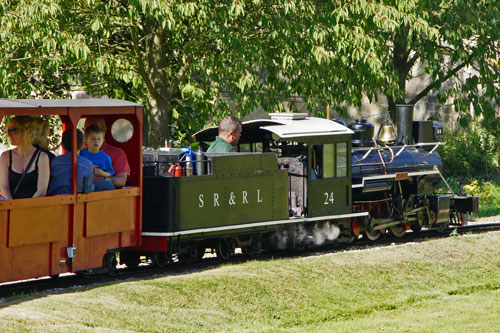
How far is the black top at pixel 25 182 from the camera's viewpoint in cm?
1044

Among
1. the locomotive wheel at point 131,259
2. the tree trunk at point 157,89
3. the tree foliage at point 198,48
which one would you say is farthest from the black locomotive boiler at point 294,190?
the tree trunk at point 157,89

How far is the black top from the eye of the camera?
10.4 meters

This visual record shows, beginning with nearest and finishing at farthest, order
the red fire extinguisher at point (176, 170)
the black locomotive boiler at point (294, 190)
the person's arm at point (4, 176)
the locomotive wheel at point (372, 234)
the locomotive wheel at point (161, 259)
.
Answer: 1. the person's arm at point (4, 176)
2. the red fire extinguisher at point (176, 170)
3. the black locomotive boiler at point (294, 190)
4. the locomotive wheel at point (161, 259)
5. the locomotive wheel at point (372, 234)

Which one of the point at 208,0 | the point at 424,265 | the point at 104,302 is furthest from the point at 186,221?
the point at 208,0

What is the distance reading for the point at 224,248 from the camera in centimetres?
1344

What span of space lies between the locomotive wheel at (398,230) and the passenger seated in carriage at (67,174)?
7458 mm

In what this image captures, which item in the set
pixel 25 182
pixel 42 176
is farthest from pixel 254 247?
pixel 25 182

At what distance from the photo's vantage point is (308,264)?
12297 mm

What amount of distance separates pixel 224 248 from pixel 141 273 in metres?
1.62

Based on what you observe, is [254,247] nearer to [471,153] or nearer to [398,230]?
[398,230]

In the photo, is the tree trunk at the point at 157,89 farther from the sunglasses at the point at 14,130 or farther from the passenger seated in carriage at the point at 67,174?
the sunglasses at the point at 14,130

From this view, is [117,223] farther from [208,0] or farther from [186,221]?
[208,0]

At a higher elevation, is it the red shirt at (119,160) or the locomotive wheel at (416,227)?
the red shirt at (119,160)

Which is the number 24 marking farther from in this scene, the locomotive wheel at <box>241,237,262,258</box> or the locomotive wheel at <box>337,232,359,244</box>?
the locomotive wheel at <box>241,237,262,258</box>
